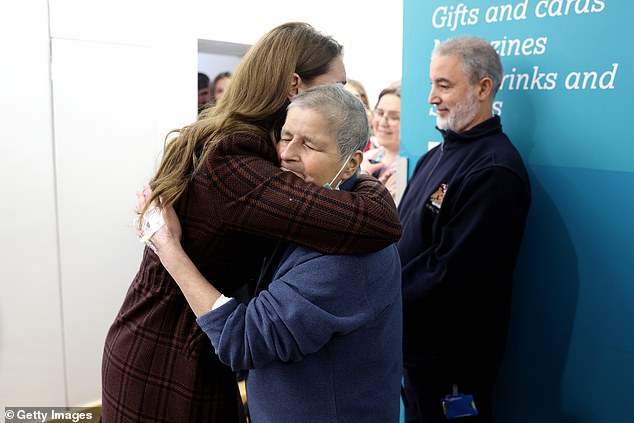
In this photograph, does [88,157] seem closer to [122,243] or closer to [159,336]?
[122,243]

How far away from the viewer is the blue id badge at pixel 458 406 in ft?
7.36

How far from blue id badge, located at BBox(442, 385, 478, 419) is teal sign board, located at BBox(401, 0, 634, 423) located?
238 millimetres

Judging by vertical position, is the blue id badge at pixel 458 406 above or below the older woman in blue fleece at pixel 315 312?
below

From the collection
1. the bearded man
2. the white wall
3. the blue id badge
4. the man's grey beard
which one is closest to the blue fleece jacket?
the bearded man

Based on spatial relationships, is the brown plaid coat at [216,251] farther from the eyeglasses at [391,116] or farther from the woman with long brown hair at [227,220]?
the eyeglasses at [391,116]

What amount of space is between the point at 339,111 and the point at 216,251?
1.37 feet

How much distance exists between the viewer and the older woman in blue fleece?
114cm

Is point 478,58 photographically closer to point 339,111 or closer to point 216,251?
point 339,111

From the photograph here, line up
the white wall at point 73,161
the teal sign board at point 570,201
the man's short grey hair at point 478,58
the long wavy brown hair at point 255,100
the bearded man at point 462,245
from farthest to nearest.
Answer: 1. the white wall at point 73,161
2. the man's short grey hair at point 478,58
3. the bearded man at point 462,245
4. the teal sign board at point 570,201
5. the long wavy brown hair at point 255,100

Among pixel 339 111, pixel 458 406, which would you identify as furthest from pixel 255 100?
pixel 458 406

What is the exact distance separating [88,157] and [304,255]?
2344 millimetres

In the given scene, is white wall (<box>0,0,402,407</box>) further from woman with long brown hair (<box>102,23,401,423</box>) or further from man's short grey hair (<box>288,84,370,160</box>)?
man's short grey hair (<box>288,84,370,160</box>)

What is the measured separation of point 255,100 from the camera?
1341mm

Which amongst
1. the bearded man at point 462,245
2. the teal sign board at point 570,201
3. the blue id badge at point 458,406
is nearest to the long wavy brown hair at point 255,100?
the bearded man at point 462,245
